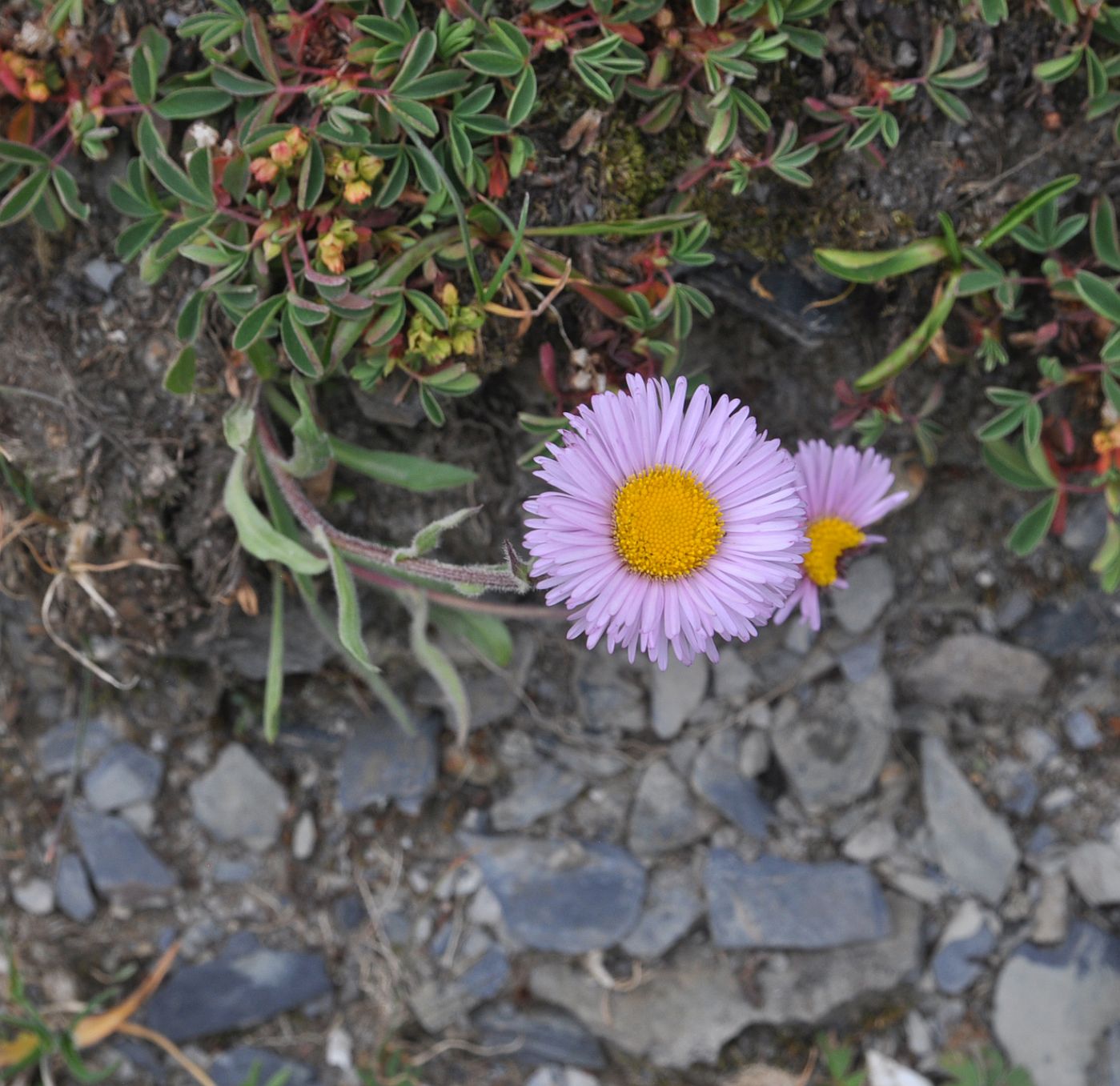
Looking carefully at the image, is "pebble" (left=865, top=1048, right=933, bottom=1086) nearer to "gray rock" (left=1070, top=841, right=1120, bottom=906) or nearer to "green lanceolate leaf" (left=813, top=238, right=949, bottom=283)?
"gray rock" (left=1070, top=841, right=1120, bottom=906)

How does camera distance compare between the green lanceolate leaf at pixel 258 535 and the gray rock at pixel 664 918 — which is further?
the gray rock at pixel 664 918

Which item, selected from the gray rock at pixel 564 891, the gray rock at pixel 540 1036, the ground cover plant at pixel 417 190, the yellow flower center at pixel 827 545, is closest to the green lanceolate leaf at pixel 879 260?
the ground cover plant at pixel 417 190

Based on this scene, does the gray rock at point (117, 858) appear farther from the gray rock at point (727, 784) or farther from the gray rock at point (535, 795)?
the gray rock at point (727, 784)

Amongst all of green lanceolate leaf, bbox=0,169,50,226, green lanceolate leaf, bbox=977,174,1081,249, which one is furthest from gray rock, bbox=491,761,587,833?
green lanceolate leaf, bbox=0,169,50,226

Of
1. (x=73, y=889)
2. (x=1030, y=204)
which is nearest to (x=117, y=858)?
(x=73, y=889)

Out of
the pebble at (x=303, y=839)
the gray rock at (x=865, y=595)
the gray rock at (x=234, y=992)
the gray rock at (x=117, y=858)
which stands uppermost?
the gray rock at (x=865, y=595)

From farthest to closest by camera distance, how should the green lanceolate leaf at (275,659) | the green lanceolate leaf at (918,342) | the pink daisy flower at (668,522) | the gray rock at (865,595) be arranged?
the gray rock at (865,595) → the green lanceolate leaf at (275,659) → the green lanceolate leaf at (918,342) → the pink daisy flower at (668,522)

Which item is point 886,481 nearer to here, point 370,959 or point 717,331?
point 717,331

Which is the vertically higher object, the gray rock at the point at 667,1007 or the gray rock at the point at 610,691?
the gray rock at the point at 610,691
